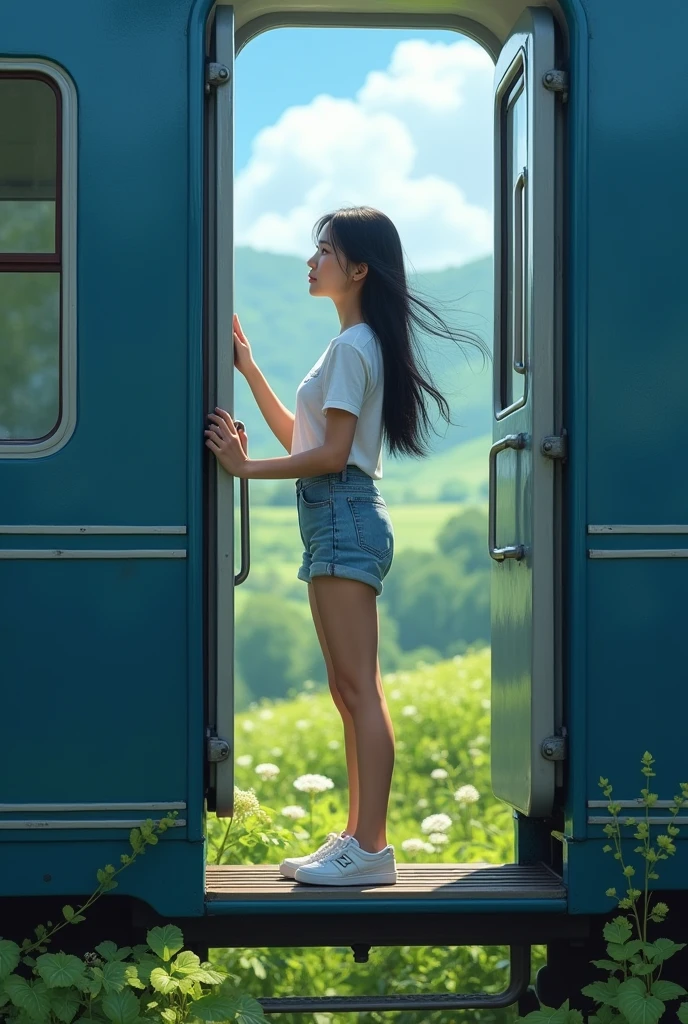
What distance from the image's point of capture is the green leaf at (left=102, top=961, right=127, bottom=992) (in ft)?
9.81

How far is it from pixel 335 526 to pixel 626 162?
1223 mm

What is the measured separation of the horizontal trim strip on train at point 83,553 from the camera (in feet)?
10.6

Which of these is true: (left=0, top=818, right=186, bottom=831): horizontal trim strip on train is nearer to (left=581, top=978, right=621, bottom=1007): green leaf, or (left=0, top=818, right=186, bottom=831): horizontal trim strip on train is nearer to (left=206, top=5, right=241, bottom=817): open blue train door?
(left=206, top=5, right=241, bottom=817): open blue train door

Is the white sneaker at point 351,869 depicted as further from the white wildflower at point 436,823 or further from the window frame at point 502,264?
the window frame at point 502,264

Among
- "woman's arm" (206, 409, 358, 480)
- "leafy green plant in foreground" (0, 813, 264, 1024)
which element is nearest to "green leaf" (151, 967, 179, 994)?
"leafy green plant in foreground" (0, 813, 264, 1024)

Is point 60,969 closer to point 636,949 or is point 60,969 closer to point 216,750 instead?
point 216,750

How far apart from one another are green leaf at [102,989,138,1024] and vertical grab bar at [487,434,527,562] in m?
1.51

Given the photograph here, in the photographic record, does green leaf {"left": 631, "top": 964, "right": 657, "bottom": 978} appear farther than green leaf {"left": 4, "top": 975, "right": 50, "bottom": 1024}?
Yes

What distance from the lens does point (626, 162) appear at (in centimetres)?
335

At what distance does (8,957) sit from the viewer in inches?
120

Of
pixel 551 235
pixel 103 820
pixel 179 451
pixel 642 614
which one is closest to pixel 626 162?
pixel 551 235

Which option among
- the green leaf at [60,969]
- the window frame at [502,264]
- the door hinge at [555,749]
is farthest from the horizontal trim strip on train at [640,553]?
the green leaf at [60,969]

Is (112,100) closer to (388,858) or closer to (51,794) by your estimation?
(51,794)

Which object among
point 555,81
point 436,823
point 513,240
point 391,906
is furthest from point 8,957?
point 555,81
